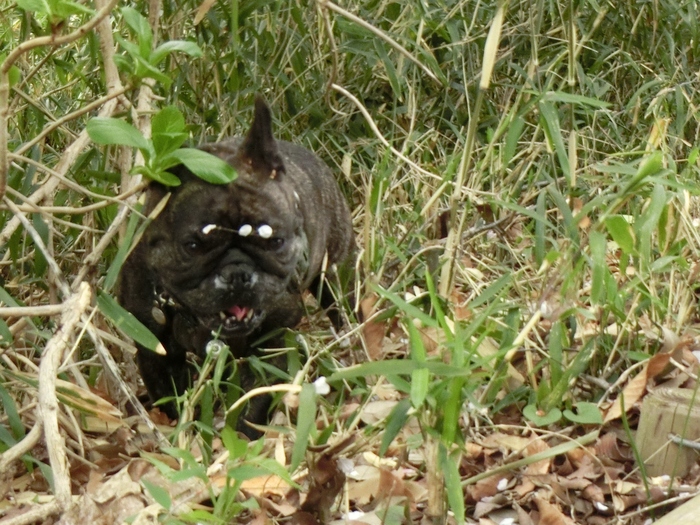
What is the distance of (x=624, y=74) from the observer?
5895mm

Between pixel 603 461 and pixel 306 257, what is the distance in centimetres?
138

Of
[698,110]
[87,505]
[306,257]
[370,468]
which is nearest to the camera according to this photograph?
[87,505]

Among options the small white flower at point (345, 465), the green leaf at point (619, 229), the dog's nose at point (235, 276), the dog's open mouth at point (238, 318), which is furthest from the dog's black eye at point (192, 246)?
the green leaf at point (619, 229)

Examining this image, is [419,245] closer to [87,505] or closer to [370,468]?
[370,468]

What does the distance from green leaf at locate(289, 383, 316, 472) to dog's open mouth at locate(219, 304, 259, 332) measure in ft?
3.51

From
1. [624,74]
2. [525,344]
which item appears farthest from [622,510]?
[624,74]

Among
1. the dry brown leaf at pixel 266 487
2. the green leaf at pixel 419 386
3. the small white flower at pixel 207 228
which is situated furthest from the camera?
the small white flower at pixel 207 228

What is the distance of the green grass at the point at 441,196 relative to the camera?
280cm

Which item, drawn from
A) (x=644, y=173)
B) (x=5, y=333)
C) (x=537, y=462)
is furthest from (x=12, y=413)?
(x=644, y=173)

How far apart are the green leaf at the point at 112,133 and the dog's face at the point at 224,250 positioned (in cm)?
70

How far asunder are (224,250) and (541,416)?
1.20 meters

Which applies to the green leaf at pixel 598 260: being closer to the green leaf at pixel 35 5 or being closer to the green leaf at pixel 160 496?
the green leaf at pixel 160 496

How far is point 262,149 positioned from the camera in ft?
11.5

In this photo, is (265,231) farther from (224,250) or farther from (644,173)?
(644,173)
